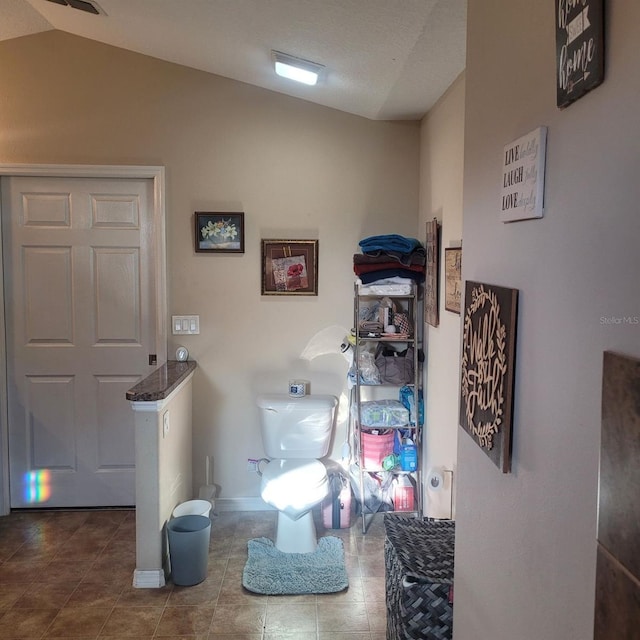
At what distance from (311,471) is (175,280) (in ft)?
4.47

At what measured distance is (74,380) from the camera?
3562 millimetres

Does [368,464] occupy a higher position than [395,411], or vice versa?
[395,411]

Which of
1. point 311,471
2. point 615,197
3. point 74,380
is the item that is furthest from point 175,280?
point 615,197

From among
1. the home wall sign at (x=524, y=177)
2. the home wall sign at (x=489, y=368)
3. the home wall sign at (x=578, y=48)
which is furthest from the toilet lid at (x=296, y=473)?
the home wall sign at (x=578, y=48)

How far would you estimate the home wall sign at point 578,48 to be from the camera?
784 mm

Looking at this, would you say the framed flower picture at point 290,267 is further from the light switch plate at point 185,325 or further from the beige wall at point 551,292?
the beige wall at point 551,292

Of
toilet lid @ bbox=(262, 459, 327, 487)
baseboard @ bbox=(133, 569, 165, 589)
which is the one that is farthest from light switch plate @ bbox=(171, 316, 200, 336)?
baseboard @ bbox=(133, 569, 165, 589)

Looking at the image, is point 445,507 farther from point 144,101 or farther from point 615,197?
point 144,101

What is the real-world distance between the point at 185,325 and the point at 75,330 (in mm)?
672

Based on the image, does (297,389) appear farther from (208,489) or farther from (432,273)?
(432,273)

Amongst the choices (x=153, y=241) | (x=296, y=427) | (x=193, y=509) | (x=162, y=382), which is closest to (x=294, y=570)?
(x=193, y=509)

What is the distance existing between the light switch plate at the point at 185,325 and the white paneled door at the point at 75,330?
0.15 meters

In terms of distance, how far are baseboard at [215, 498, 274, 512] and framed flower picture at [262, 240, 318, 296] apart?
1.27 meters

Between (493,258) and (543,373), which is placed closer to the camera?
(543,373)
